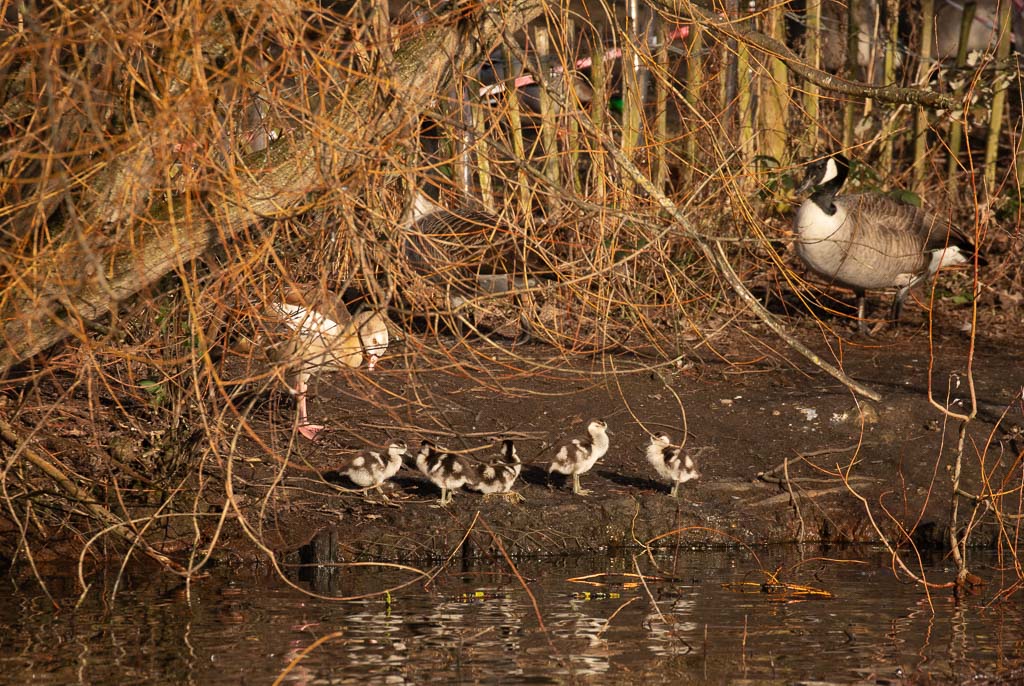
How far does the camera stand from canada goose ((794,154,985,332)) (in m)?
11.0

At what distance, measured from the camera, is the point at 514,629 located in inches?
227

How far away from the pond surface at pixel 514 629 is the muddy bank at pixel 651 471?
388mm

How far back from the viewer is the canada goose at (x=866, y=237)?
11.0 metres

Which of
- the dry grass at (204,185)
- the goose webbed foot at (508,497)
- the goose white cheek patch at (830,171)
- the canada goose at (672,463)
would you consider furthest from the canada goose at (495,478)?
the goose white cheek patch at (830,171)

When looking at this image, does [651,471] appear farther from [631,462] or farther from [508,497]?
[508,497]

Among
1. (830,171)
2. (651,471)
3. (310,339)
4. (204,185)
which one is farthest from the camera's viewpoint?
(830,171)

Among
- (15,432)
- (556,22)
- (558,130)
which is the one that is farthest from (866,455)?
(15,432)

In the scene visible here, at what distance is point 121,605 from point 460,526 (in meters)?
1.96

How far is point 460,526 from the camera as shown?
7383 mm

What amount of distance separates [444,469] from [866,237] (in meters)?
5.20

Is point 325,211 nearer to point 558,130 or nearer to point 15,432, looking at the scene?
point 558,130

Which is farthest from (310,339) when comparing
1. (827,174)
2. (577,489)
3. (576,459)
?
(827,174)

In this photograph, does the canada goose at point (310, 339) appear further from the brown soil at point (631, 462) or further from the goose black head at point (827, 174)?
the goose black head at point (827, 174)

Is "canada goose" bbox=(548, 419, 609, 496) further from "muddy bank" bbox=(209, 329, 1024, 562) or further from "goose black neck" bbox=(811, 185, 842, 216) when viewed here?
"goose black neck" bbox=(811, 185, 842, 216)
